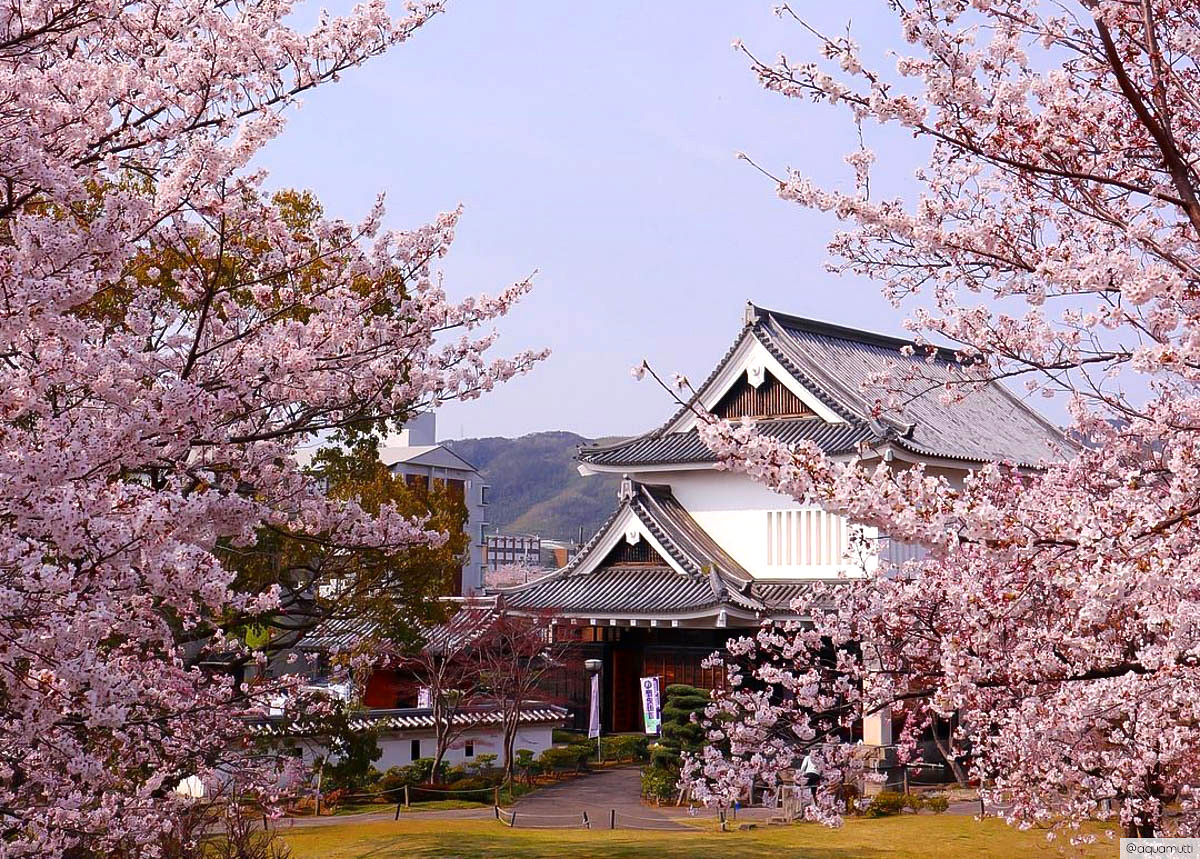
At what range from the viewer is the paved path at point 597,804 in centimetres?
2005

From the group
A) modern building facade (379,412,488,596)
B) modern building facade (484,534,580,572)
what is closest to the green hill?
modern building facade (484,534,580,572)

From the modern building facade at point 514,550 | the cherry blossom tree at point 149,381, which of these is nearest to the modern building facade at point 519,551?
the modern building facade at point 514,550

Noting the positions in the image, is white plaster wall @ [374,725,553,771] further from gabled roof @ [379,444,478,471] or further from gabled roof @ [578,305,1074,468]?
gabled roof @ [379,444,478,471]

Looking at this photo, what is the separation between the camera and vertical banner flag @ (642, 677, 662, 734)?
84.7ft

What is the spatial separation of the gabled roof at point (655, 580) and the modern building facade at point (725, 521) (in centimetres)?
4

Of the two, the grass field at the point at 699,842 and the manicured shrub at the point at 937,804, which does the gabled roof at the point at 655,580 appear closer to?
the manicured shrub at the point at 937,804

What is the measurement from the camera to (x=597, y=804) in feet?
74.2

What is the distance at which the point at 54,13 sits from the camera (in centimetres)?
528

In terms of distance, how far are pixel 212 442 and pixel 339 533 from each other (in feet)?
6.91

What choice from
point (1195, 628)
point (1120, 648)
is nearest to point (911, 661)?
point (1120, 648)

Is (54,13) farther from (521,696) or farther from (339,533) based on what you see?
(521,696)

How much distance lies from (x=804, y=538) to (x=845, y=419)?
2.66 m

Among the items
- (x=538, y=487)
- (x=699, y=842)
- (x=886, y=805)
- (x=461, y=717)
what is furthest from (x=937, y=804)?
(x=538, y=487)

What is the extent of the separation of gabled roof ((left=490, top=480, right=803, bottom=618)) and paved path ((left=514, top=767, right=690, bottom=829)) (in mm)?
3578
